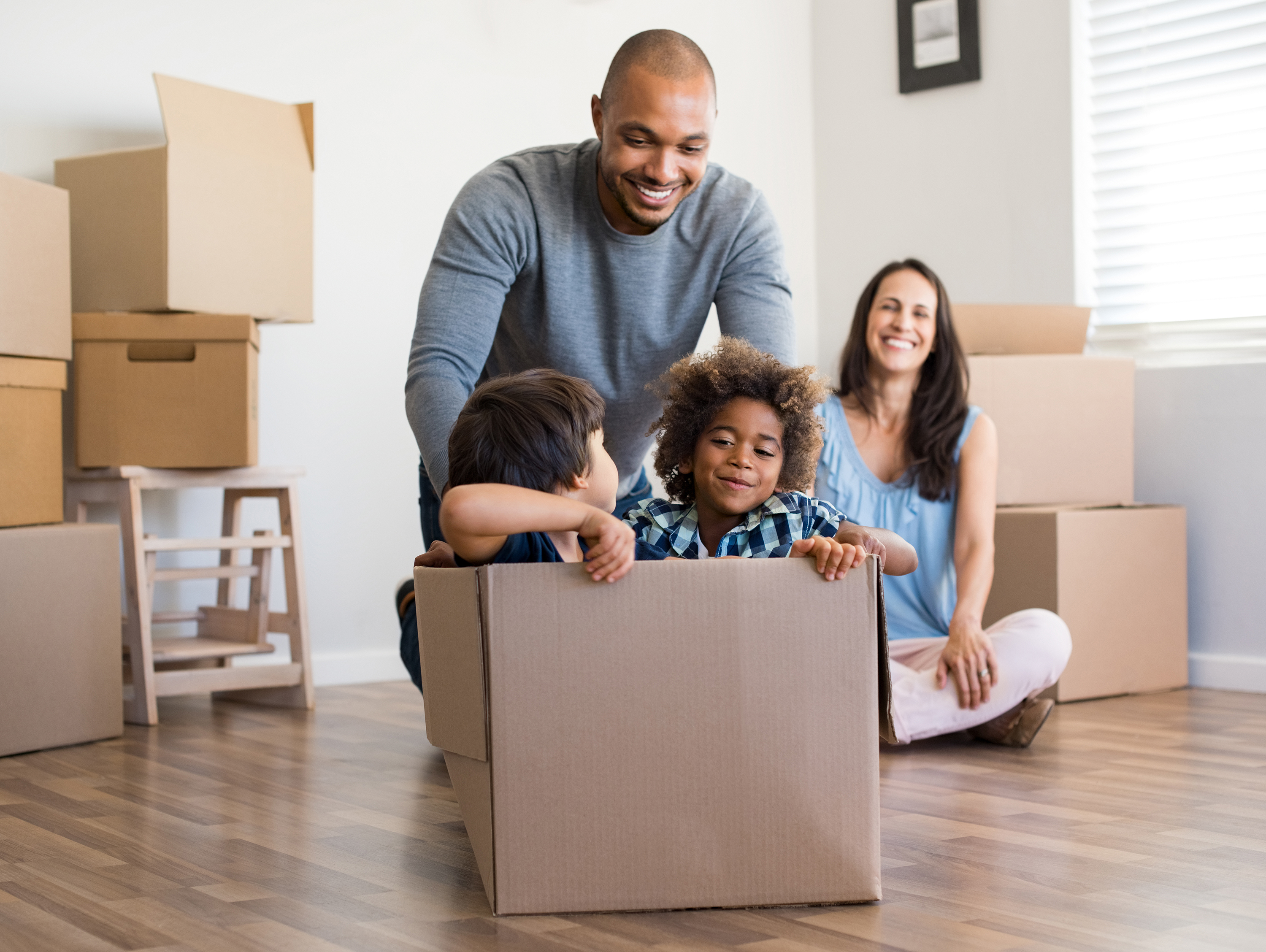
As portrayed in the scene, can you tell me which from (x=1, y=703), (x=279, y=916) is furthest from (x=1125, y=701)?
(x=1, y=703)

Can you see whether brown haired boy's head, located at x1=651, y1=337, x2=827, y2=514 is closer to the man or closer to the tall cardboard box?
the man

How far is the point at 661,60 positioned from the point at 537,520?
0.71 m

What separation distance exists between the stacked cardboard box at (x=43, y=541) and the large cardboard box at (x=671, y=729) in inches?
49.0

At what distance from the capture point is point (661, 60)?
1.57 metres

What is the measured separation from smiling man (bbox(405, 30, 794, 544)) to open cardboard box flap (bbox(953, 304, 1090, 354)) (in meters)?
1.01

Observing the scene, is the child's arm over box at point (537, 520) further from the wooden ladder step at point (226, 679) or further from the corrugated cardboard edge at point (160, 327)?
the wooden ladder step at point (226, 679)

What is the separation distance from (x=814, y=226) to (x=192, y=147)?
1818 mm

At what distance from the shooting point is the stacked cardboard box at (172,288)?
93.7 inches

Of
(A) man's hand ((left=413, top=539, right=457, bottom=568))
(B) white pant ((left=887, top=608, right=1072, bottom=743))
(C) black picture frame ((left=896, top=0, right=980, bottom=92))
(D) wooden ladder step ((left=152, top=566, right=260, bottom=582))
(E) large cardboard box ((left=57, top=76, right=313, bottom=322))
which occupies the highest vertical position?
(C) black picture frame ((left=896, top=0, right=980, bottom=92))

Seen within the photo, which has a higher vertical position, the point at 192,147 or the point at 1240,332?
the point at 192,147

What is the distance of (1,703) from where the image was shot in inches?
81.9

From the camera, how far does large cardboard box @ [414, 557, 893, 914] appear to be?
1.15 m

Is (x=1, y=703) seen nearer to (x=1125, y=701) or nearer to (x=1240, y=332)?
(x=1125, y=701)

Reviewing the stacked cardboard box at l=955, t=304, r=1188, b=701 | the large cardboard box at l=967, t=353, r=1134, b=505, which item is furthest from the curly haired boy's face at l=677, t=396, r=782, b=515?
the large cardboard box at l=967, t=353, r=1134, b=505
